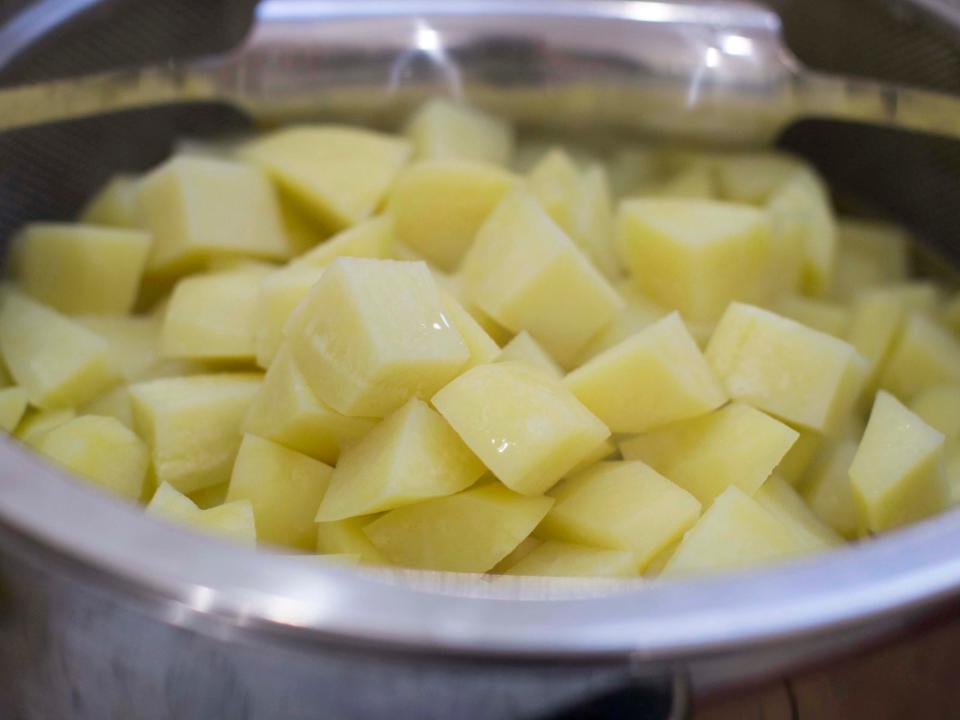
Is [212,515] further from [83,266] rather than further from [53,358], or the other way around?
[83,266]

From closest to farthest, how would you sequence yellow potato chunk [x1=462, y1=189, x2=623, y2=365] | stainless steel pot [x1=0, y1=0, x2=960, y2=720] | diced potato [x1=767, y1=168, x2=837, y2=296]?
stainless steel pot [x1=0, y1=0, x2=960, y2=720], yellow potato chunk [x1=462, y1=189, x2=623, y2=365], diced potato [x1=767, y1=168, x2=837, y2=296]

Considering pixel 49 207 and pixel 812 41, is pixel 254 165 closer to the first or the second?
pixel 49 207

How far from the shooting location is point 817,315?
3.63ft

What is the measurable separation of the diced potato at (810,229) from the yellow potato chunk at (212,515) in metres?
0.70

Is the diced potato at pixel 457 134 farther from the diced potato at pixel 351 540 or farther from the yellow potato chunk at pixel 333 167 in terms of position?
the diced potato at pixel 351 540

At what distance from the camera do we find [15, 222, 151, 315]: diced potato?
104 cm

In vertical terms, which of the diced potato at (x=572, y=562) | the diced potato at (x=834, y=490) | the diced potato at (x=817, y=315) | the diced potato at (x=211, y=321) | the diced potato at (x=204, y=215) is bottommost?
the diced potato at (x=834, y=490)

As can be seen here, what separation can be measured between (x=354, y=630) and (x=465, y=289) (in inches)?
20.8

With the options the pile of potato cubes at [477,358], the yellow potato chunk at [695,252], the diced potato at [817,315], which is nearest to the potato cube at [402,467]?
the pile of potato cubes at [477,358]

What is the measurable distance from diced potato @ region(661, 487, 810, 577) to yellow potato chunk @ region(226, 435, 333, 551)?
301mm

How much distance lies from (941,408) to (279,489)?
659mm

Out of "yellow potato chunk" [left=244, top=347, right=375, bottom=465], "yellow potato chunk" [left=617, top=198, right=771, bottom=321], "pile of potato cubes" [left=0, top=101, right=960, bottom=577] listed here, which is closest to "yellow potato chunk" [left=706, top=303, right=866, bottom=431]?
"pile of potato cubes" [left=0, top=101, right=960, bottom=577]

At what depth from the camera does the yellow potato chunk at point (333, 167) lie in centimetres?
110

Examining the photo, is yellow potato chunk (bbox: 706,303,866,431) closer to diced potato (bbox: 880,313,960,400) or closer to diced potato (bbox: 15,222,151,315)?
diced potato (bbox: 880,313,960,400)
